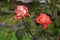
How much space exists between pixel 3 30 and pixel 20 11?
12.9ft

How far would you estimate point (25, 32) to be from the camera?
181 cm

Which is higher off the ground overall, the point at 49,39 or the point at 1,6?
the point at 49,39

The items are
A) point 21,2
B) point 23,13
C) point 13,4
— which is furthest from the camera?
point 21,2

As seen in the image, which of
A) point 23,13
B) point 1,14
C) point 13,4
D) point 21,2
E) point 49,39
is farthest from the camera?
point 21,2

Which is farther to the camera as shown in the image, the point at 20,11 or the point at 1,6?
the point at 1,6

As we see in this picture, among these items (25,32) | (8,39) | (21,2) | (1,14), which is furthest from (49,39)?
(21,2)

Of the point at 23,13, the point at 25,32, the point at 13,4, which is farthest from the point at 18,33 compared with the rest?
the point at 13,4

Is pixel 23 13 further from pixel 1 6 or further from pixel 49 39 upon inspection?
pixel 1 6

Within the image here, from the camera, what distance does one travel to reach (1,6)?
30.0 ft

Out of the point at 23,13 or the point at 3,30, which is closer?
the point at 23,13

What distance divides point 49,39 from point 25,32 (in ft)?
0.74

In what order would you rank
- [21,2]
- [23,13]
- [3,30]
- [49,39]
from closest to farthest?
1. [23,13]
2. [49,39]
3. [3,30]
4. [21,2]

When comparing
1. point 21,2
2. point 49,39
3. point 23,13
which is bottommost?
point 21,2

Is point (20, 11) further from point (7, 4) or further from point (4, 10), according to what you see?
point (7, 4)
